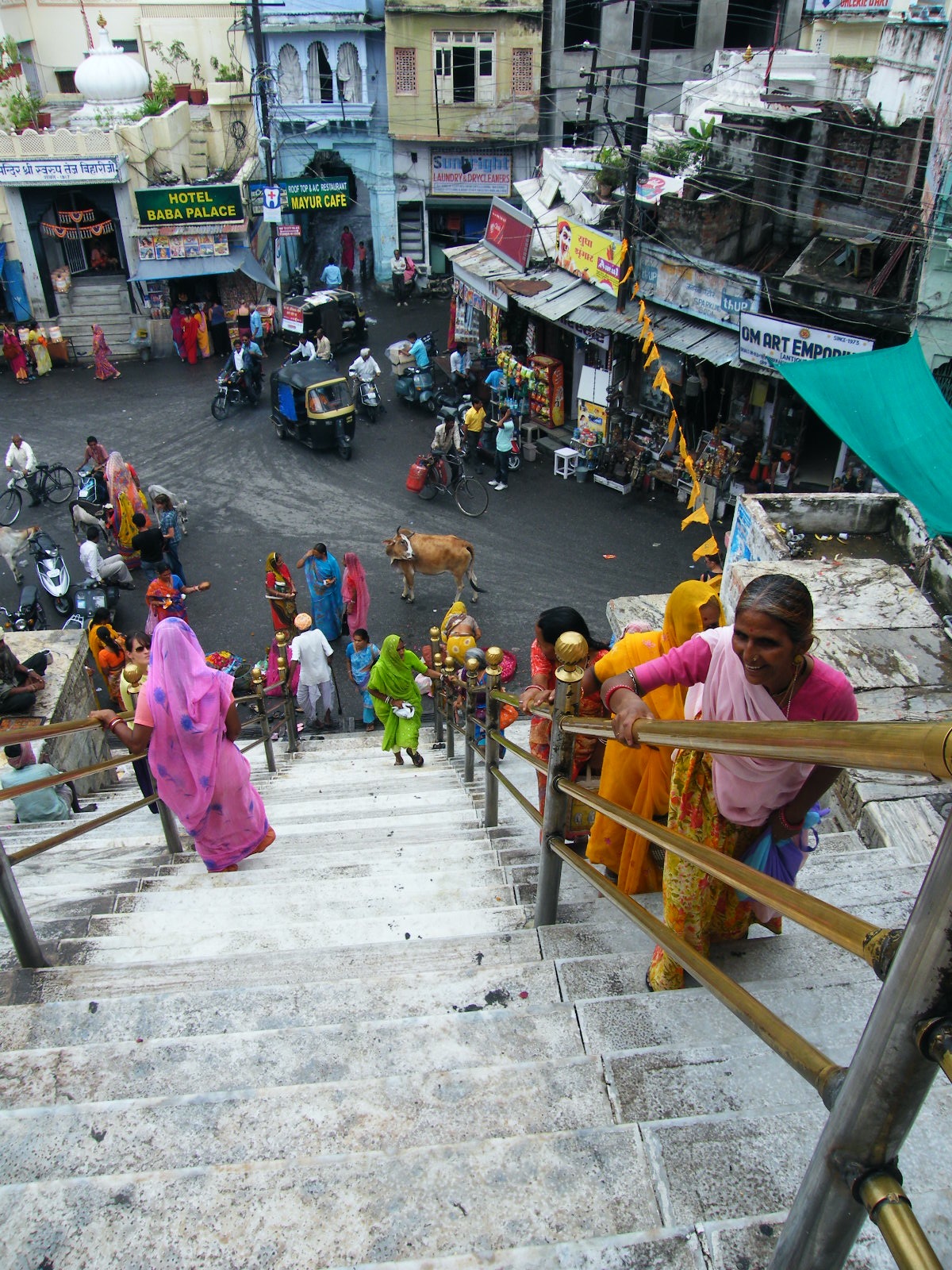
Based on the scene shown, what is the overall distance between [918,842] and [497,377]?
13.5 meters

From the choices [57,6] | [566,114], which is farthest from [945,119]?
[57,6]

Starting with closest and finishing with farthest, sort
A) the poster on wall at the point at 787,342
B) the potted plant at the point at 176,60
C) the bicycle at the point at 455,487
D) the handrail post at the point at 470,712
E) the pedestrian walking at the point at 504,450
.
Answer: the handrail post at the point at 470,712 → the poster on wall at the point at 787,342 → the bicycle at the point at 455,487 → the pedestrian walking at the point at 504,450 → the potted plant at the point at 176,60

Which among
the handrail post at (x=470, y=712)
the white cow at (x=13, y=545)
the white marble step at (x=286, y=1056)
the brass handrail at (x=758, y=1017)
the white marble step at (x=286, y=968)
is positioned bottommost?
the white cow at (x=13, y=545)

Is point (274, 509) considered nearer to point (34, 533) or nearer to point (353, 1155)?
point (34, 533)

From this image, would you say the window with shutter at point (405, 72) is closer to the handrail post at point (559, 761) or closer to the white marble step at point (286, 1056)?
the handrail post at point (559, 761)

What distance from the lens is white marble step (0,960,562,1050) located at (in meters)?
2.77

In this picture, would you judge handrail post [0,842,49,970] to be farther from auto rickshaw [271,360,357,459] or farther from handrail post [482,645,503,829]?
auto rickshaw [271,360,357,459]

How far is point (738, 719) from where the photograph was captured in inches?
99.0

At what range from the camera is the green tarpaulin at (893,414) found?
→ 31.4 ft

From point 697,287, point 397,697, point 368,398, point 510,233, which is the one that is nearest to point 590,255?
point 697,287

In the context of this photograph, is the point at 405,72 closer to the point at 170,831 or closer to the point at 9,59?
the point at 9,59

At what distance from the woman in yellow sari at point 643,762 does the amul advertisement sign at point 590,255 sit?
→ 40.0 feet

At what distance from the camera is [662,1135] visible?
206cm

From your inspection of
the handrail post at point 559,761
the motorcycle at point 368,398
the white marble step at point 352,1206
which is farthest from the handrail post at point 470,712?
Result: the motorcycle at point 368,398
